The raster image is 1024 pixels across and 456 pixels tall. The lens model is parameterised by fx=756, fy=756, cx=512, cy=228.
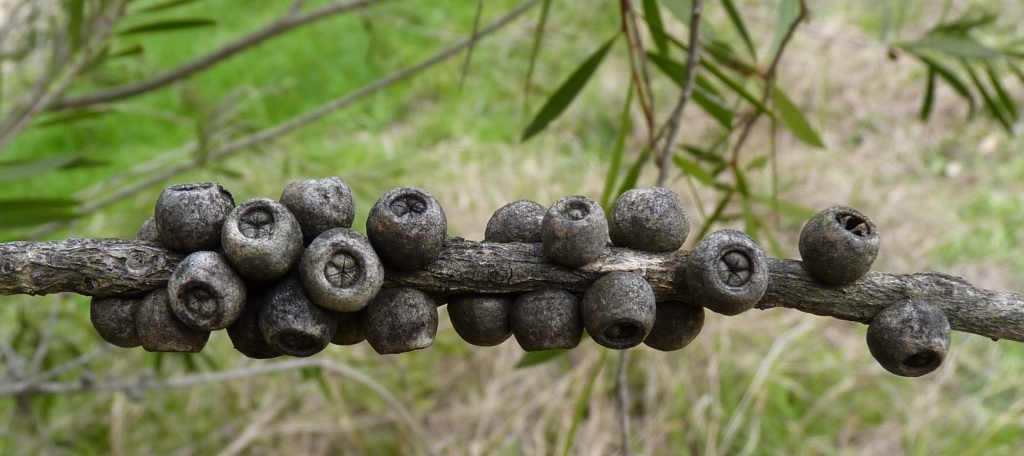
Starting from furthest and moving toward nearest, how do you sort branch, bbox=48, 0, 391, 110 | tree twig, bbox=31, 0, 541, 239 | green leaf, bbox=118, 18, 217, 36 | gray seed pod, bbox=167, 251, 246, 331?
1. tree twig, bbox=31, 0, 541, 239
2. branch, bbox=48, 0, 391, 110
3. green leaf, bbox=118, 18, 217, 36
4. gray seed pod, bbox=167, 251, 246, 331

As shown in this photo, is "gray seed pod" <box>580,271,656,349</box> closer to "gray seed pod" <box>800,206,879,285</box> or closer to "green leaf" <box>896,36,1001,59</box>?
"gray seed pod" <box>800,206,879,285</box>

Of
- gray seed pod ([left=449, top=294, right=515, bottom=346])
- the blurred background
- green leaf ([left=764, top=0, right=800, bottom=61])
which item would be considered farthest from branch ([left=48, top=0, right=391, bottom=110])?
gray seed pod ([left=449, top=294, right=515, bottom=346])

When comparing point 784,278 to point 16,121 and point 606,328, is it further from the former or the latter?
point 16,121

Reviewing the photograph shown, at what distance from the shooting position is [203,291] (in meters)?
0.50

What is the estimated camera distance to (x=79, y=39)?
43.1 inches

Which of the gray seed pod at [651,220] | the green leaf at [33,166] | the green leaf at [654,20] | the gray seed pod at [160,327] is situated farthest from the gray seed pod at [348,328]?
the green leaf at [33,166]

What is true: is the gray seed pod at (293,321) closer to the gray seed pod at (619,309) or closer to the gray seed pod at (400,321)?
the gray seed pod at (400,321)

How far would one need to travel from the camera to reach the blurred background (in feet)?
3.87

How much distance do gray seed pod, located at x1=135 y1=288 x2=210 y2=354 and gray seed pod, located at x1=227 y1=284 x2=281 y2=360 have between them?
3 cm

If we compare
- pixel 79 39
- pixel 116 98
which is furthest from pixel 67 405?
pixel 79 39

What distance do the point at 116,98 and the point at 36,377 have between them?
510mm

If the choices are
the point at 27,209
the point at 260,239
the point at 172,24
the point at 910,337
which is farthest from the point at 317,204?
the point at 172,24

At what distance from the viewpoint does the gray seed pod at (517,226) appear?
0.60 metres

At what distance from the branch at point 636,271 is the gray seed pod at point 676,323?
1 cm
